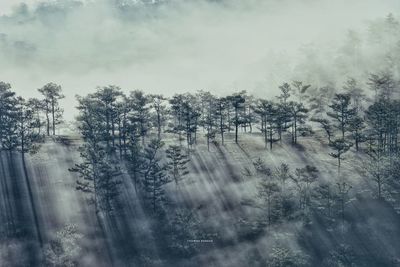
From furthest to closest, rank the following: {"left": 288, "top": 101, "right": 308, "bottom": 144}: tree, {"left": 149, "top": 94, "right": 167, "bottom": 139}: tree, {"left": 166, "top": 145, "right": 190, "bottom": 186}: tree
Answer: {"left": 149, "top": 94, "right": 167, "bottom": 139}: tree, {"left": 288, "top": 101, "right": 308, "bottom": 144}: tree, {"left": 166, "top": 145, "right": 190, "bottom": 186}: tree

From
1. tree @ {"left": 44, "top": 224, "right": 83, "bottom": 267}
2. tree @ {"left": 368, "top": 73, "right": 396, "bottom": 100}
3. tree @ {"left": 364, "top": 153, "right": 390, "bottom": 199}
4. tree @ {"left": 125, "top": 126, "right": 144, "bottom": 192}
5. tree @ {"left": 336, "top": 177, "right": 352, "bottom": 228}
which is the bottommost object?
tree @ {"left": 44, "top": 224, "right": 83, "bottom": 267}

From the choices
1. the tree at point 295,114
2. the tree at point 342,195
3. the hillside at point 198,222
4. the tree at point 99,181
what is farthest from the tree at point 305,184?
the tree at point 99,181

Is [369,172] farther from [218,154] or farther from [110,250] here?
[110,250]

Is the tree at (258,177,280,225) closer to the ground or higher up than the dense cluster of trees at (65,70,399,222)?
closer to the ground

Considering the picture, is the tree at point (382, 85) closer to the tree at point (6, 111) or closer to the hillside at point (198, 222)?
the hillside at point (198, 222)

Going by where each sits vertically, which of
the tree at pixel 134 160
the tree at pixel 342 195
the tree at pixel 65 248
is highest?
the tree at pixel 134 160

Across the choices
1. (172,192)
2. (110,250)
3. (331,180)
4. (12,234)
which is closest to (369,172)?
(331,180)

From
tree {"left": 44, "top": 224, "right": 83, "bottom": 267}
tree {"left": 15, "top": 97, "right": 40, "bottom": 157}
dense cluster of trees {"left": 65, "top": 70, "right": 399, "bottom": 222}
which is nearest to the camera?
tree {"left": 44, "top": 224, "right": 83, "bottom": 267}

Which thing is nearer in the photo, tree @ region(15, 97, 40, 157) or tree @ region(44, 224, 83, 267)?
tree @ region(44, 224, 83, 267)

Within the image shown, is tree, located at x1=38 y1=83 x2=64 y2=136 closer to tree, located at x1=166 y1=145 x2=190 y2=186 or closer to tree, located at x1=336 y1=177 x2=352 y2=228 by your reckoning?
tree, located at x1=166 y1=145 x2=190 y2=186

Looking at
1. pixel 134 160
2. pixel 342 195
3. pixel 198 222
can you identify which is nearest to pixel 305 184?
pixel 342 195

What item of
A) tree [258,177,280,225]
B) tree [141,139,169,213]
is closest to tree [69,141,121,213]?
tree [141,139,169,213]
